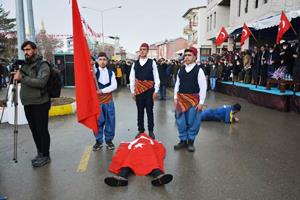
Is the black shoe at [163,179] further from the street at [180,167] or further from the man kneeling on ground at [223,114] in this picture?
the man kneeling on ground at [223,114]

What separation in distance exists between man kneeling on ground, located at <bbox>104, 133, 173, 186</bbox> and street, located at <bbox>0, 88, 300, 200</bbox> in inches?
3.9

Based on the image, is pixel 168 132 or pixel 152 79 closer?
pixel 152 79

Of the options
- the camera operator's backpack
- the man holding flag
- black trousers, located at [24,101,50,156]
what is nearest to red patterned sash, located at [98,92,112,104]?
the man holding flag

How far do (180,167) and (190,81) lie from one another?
1.58 m

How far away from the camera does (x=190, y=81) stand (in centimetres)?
516

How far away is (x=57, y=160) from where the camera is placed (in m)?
4.79

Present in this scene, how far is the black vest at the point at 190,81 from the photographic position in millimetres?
5140

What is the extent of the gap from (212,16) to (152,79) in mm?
27893

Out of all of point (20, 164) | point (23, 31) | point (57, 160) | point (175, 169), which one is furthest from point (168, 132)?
point (23, 31)

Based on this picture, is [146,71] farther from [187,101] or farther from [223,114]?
[223,114]

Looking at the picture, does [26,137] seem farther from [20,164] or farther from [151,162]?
[151,162]

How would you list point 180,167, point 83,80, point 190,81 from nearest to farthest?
point 83,80
point 180,167
point 190,81

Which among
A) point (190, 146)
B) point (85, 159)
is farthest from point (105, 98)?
point (190, 146)

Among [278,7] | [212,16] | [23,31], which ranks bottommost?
[23,31]
